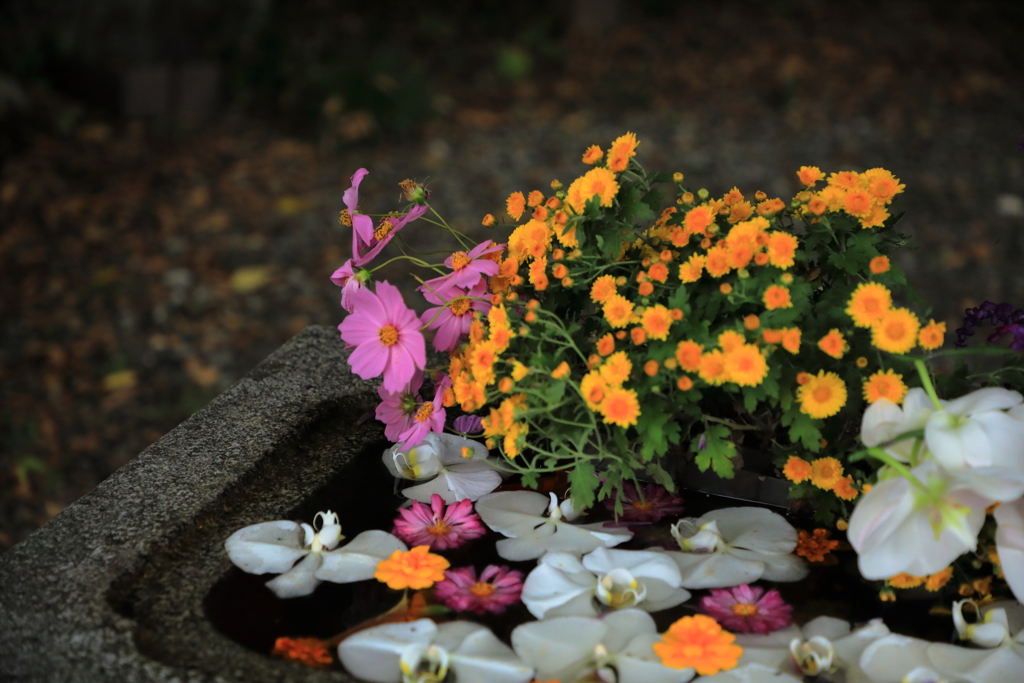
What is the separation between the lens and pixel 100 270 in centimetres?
345

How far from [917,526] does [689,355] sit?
0.91ft

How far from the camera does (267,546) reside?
110 centimetres

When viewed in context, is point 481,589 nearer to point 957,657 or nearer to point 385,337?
point 385,337

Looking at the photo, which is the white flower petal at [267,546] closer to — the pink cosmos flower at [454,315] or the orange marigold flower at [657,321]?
the pink cosmos flower at [454,315]

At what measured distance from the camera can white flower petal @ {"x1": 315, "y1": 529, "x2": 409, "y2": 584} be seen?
3.51ft

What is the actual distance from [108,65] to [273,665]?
170 inches

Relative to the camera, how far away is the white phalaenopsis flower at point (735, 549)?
1067 mm

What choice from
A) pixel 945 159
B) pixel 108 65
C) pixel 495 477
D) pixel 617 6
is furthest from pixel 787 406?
pixel 617 6

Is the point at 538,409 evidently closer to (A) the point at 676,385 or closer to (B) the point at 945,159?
(A) the point at 676,385

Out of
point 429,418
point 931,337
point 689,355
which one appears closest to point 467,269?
point 429,418

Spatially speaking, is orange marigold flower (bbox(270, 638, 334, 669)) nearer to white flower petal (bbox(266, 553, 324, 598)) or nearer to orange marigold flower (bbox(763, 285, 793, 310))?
white flower petal (bbox(266, 553, 324, 598))

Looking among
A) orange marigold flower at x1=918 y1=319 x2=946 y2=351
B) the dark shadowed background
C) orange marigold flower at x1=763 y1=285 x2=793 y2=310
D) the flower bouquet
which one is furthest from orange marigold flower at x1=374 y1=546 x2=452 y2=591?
the dark shadowed background

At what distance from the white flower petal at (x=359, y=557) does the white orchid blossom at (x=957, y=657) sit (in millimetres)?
541

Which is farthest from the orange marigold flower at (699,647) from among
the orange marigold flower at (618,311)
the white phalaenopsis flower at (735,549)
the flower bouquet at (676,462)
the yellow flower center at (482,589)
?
the orange marigold flower at (618,311)
